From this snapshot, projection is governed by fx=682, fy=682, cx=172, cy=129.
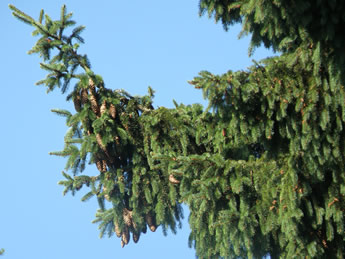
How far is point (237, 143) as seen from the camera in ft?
28.2

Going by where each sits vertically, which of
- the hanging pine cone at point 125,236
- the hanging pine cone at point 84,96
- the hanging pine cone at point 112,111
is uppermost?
the hanging pine cone at point 84,96

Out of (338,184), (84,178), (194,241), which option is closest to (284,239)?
(338,184)

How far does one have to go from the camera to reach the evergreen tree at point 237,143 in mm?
7668

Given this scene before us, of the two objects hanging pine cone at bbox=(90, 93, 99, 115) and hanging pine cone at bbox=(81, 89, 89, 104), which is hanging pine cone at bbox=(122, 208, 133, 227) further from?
hanging pine cone at bbox=(81, 89, 89, 104)

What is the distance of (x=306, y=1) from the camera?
727 centimetres

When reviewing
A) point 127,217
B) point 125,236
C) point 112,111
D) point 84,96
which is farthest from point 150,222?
point 84,96

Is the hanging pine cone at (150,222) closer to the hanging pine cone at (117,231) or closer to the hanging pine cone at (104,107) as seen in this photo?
the hanging pine cone at (117,231)

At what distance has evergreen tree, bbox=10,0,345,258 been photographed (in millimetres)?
7668

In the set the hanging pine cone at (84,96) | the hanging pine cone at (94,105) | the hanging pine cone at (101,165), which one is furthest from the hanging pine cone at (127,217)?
the hanging pine cone at (84,96)

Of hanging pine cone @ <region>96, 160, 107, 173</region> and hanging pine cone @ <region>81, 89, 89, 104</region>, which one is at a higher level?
hanging pine cone @ <region>81, 89, 89, 104</region>

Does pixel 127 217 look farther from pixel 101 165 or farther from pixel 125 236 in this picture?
pixel 101 165

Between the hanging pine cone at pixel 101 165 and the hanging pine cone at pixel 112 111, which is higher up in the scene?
the hanging pine cone at pixel 112 111

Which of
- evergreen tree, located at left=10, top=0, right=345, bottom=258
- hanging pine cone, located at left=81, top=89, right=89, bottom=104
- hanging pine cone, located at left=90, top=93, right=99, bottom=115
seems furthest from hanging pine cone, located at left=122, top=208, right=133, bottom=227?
hanging pine cone, located at left=81, top=89, right=89, bottom=104

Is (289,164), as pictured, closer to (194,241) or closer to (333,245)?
(333,245)
